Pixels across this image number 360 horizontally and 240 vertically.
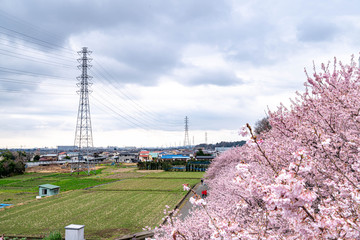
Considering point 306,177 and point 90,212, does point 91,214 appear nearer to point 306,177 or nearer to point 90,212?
point 90,212

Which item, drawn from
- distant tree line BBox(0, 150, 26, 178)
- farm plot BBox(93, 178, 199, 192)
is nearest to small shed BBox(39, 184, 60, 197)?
farm plot BBox(93, 178, 199, 192)

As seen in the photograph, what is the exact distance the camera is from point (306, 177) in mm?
7332

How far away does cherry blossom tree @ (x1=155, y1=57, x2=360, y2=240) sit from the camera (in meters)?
3.13

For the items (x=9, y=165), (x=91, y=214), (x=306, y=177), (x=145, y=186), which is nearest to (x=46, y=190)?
(x=91, y=214)

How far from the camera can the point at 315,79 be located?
9.10 meters

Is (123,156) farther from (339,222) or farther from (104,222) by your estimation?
(339,222)

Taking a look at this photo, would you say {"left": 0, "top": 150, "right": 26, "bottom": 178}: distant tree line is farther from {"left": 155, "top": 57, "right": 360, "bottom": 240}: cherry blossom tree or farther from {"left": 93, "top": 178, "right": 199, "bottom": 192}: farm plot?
{"left": 155, "top": 57, "right": 360, "bottom": 240}: cherry blossom tree

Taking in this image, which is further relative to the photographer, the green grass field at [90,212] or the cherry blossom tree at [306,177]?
the green grass field at [90,212]

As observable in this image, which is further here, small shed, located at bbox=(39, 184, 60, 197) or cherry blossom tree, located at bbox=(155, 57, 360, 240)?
small shed, located at bbox=(39, 184, 60, 197)

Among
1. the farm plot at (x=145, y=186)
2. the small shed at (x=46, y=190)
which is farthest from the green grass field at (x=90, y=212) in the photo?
the farm plot at (x=145, y=186)

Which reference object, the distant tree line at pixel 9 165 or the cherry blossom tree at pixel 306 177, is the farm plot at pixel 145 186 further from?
the distant tree line at pixel 9 165

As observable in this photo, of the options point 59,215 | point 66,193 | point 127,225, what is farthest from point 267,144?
point 66,193

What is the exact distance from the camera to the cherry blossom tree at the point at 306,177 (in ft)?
10.3

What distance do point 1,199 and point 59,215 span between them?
56.6 ft
